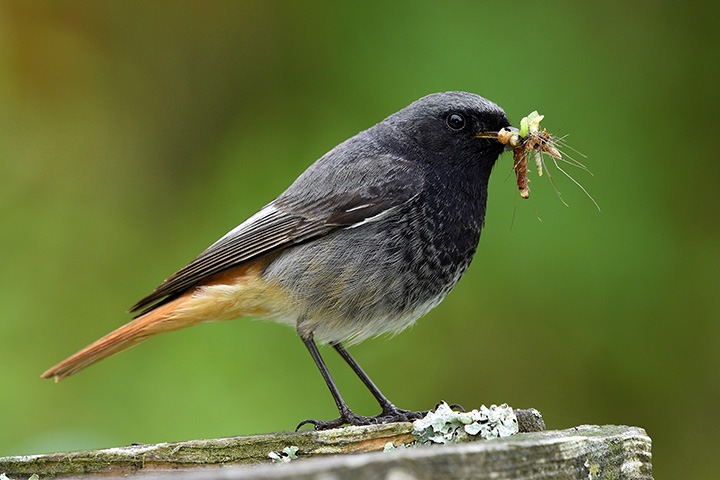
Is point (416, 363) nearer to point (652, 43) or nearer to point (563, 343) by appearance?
point (563, 343)

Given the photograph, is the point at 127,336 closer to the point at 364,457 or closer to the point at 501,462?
the point at 501,462

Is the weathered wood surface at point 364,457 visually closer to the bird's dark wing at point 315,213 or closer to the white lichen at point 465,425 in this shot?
the white lichen at point 465,425

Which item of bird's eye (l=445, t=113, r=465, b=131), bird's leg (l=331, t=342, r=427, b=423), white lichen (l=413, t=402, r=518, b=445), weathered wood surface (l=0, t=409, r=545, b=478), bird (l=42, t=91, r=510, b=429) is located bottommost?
weathered wood surface (l=0, t=409, r=545, b=478)

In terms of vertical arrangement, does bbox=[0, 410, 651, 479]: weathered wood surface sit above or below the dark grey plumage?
below

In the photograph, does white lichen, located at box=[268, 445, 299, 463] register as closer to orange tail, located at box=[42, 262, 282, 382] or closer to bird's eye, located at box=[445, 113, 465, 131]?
orange tail, located at box=[42, 262, 282, 382]

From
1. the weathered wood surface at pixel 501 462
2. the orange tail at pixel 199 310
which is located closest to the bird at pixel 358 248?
the orange tail at pixel 199 310

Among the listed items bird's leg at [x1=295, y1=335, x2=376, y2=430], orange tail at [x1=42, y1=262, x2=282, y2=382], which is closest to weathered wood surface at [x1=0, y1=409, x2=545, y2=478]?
bird's leg at [x1=295, y1=335, x2=376, y2=430]

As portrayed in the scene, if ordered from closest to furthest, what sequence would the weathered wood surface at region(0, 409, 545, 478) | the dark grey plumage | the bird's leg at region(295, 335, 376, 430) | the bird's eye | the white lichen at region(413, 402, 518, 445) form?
the white lichen at region(413, 402, 518, 445), the weathered wood surface at region(0, 409, 545, 478), the bird's leg at region(295, 335, 376, 430), the dark grey plumage, the bird's eye

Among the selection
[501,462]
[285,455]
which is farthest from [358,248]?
[501,462]
